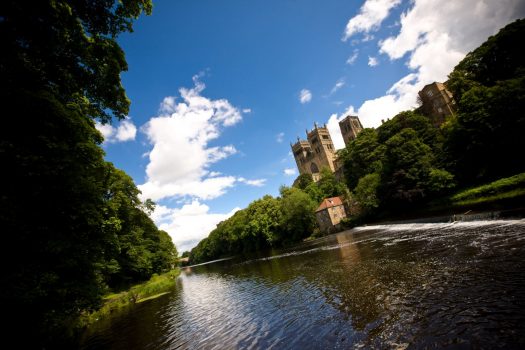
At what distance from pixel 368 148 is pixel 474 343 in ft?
228

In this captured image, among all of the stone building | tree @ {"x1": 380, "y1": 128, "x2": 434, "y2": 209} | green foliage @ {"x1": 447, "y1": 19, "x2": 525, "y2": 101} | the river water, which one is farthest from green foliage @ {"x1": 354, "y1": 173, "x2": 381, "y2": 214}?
the river water

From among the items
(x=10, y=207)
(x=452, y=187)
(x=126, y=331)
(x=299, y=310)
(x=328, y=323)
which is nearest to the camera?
(x=10, y=207)

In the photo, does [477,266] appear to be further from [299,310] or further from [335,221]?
[335,221]

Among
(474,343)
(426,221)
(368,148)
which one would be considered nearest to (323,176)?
(368,148)

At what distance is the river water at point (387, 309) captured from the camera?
7.03m

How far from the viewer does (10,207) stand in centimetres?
A: 841

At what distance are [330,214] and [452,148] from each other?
111 feet

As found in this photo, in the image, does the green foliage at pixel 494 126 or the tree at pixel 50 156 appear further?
the green foliage at pixel 494 126

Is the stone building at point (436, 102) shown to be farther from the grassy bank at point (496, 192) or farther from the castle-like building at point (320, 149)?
the grassy bank at point (496, 192)

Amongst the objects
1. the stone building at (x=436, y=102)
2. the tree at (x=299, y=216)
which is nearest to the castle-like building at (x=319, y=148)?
the stone building at (x=436, y=102)

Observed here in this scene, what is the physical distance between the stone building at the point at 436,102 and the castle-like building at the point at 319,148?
110ft

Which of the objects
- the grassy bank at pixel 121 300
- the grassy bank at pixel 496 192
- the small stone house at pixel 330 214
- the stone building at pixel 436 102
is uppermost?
the stone building at pixel 436 102

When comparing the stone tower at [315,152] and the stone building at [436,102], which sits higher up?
the stone tower at [315,152]

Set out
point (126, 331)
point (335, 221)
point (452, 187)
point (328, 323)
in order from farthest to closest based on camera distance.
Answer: point (335, 221) < point (452, 187) < point (126, 331) < point (328, 323)
